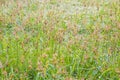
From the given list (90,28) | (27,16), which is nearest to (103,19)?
(90,28)

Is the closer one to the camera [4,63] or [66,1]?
[4,63]

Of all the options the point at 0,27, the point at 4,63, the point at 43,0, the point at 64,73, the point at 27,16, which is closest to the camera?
the point at 64,73

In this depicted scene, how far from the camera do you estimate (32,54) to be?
360 cm

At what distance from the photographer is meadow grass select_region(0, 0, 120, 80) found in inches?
Result: 132

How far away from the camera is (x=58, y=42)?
13.2 feet

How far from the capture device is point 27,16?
5234mm

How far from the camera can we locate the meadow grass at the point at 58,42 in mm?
3342

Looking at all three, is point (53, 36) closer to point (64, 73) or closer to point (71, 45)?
point (71, 45)

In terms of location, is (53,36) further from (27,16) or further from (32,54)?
(27,16)

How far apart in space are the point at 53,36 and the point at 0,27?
1034mm

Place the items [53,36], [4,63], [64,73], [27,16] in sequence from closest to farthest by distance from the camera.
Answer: [64,73] < [4,63] < [53,36] < [27,16]

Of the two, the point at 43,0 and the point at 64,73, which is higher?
the point at 43,0

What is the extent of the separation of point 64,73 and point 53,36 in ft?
3.69

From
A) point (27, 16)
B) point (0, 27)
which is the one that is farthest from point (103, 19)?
point (0, 27)
